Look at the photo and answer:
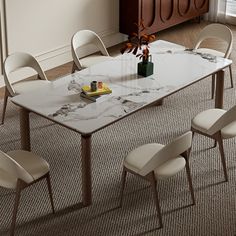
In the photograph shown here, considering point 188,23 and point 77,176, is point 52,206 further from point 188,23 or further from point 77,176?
point 188,23

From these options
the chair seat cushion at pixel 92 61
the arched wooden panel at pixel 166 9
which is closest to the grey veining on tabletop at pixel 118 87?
the chair seat cushion at pixel 92 61

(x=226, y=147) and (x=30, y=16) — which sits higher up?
(x=30, y=16)

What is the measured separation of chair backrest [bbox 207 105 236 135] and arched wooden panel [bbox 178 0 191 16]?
3617 mm

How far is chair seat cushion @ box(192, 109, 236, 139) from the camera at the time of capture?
5.54m

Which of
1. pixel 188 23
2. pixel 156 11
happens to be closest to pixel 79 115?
pixel 156 11

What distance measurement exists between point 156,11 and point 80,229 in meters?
4.06

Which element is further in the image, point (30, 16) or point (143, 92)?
point (30, 16)

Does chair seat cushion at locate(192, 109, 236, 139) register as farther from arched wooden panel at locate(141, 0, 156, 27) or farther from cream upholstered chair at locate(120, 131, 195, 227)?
arched wooden panel at locate(141, 0, 156, 27)

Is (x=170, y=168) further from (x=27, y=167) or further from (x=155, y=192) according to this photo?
(x=27, y=167)

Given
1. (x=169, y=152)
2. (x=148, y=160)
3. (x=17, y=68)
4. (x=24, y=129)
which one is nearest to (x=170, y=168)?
(x=148, y=160)

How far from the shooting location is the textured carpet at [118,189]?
5082mm

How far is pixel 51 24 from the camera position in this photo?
7.55m

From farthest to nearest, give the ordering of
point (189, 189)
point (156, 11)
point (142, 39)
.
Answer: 1. point (156, 11)
2. point (142, 39)
3. point (189, 189)

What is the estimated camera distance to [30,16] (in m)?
7.29
